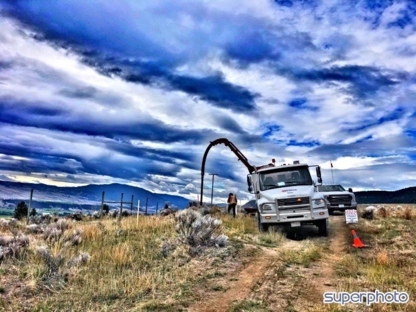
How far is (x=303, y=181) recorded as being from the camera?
15.6m

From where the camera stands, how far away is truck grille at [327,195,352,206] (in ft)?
74.1

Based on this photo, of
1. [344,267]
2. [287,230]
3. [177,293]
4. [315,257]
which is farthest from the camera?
[287,230]

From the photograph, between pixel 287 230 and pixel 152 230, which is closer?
pixel 152 230

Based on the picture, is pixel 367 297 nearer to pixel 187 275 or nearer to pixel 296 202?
pixel 187 275

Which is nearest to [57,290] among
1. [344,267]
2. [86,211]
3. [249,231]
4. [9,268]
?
[9,268]

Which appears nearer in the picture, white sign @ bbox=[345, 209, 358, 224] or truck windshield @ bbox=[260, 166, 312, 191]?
white sign @ bbox=[345, 209, 358, 224]

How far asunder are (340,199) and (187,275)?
1746cm

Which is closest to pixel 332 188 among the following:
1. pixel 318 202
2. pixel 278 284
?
pixel 318 202

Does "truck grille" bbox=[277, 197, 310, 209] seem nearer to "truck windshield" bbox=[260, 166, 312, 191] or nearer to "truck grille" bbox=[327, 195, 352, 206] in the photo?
"truck windshield" bbox=[260, 166, 312, 191]

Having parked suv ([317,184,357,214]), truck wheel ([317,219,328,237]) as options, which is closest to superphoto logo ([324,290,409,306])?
truck wheel ([317,219,328,237])

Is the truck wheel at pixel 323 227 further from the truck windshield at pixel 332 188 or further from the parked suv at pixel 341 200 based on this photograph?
the truck windshield at pixel 332 188

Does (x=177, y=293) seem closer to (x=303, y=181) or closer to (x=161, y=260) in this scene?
(x=161, y=260)

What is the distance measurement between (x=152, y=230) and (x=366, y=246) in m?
8.03

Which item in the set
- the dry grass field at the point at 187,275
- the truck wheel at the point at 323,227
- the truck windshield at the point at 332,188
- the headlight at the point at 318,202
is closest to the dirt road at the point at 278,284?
the dry grass field at the point at 187,275
